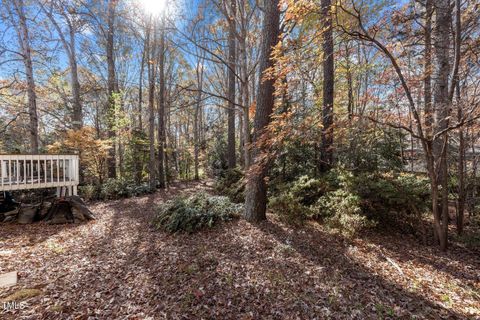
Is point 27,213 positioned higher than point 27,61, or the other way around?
point 27,61

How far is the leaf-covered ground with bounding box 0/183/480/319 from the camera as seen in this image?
2.25m

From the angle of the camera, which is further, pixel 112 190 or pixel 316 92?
pixel 112 190

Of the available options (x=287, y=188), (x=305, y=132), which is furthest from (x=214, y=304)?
(x=287, y=188)

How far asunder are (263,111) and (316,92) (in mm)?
2862

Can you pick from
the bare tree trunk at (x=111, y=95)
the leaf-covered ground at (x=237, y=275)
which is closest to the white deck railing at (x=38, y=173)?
the leaf-covered ground at (x=237, y=275)

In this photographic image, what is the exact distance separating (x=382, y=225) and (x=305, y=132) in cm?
271

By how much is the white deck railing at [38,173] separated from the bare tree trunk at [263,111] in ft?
15.6

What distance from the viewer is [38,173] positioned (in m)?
5.02

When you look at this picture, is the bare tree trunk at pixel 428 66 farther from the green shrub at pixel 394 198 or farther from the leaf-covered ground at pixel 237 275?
the leaf-covered ground at pixel 237 275

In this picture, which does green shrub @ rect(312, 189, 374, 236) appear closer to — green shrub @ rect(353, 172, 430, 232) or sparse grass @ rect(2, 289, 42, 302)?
green shrub @ rect(353, 172, 430, 232)

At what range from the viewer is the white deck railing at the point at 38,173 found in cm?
470

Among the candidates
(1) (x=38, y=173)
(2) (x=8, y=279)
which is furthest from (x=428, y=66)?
(1) (x=38, y=173)

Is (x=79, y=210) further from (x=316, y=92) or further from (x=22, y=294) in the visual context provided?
(x=316, y=92)

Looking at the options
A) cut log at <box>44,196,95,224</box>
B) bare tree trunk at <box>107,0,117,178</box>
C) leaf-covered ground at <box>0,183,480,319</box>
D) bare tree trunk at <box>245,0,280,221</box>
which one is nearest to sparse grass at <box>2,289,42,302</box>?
leaf-covered ground at <box>0,183,480,319</box>
